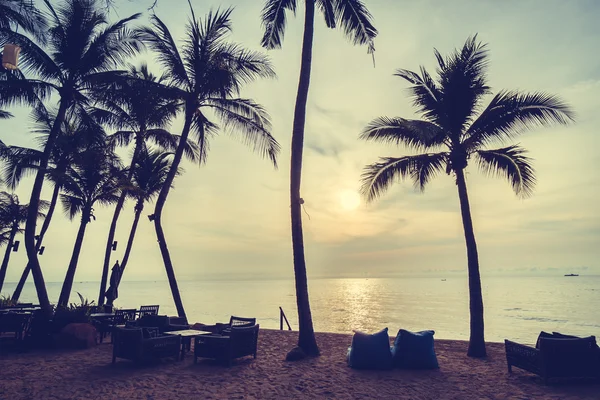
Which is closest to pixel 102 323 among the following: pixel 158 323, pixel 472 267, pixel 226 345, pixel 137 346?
pixel 158 323

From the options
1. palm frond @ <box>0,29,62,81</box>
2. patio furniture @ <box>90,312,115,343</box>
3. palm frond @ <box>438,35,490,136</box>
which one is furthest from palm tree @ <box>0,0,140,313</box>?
palm frond @ <box>438,35,490,136</box>

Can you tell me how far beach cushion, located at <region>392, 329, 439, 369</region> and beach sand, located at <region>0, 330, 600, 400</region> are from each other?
0.65 ft

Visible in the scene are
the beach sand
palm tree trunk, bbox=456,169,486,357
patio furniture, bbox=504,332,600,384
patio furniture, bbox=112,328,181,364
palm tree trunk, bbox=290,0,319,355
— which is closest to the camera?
the beach sand

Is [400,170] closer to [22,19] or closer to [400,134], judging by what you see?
[400,134]

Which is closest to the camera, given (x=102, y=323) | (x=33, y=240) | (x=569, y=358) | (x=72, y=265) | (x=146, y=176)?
(x=569, y=358)

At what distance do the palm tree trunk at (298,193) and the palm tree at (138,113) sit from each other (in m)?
5.91

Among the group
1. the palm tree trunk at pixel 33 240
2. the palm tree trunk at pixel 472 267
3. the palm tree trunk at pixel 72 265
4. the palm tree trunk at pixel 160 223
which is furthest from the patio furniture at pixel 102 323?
the palm tree trunk at pixel 472 267

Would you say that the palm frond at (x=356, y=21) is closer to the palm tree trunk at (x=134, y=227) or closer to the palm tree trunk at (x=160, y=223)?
the palm tree trunk at (x=160, y=223)

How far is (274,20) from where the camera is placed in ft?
38.4

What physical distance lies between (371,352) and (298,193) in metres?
4.38

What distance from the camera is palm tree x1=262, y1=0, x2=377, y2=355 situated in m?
9.89

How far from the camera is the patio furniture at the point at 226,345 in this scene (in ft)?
27.5

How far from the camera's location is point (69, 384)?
6812 mm

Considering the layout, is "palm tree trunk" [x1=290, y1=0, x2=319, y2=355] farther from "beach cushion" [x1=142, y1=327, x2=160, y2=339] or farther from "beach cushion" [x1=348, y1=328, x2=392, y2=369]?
"beach cushion" [x1=142, y1=327, x2=160, y2=339]
